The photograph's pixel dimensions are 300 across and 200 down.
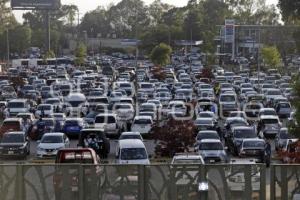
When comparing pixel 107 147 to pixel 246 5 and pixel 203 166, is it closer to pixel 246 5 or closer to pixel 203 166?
pixel 203 166

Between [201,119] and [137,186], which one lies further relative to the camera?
[201,119]

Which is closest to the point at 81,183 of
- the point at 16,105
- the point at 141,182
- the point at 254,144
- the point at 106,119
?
the point at 141,182

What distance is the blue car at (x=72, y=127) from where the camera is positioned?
32.7m

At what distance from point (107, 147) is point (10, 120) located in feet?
24.2

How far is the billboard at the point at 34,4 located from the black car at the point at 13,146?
76.2m

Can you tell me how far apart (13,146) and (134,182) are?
1463cm

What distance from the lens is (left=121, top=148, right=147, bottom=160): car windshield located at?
2291cm

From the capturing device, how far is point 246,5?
113m

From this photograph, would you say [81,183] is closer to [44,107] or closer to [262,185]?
[262,185]

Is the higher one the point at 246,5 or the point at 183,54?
the point at 246,5

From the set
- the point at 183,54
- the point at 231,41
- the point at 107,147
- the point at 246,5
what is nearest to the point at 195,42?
the point at 183,54

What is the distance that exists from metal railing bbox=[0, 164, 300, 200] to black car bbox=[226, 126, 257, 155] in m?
14.3

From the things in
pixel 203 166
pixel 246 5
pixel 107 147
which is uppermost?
pixel 246 5

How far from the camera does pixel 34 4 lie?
102m
